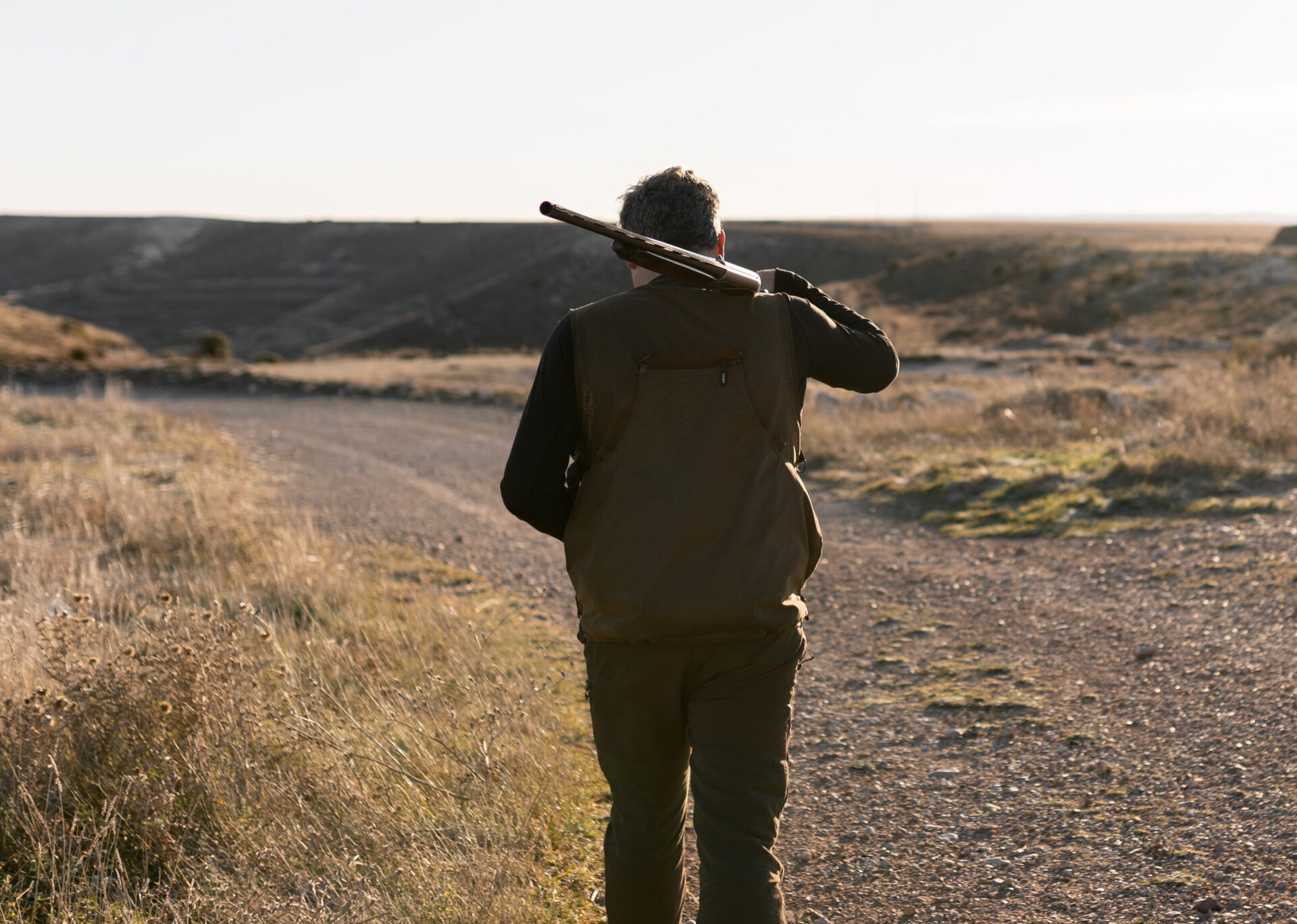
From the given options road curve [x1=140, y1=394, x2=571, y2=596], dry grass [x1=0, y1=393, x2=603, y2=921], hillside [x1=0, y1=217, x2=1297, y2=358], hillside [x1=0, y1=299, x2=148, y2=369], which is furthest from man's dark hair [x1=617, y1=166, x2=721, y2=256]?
hillside [x1=0, y1=299, x2=148, y2=369]

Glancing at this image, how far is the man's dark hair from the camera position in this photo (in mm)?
2299

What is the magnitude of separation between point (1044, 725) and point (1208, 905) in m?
1.62

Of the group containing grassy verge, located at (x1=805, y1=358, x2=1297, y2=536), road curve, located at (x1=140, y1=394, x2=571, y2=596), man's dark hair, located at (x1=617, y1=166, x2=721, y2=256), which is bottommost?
road curve, located at (x1=140, y1=394, x2=571, y2=596)

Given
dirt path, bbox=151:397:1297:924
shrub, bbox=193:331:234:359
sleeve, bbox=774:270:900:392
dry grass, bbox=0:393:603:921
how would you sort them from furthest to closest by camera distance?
shrub, bbox=193:331:234:359, dirt path, bbox=151:397:1297:924, dry grass, bbox=0:393:603:921, sleeve, bbox=774:270:900:392

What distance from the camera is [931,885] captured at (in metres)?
3.43

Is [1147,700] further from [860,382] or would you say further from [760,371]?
[760,371]

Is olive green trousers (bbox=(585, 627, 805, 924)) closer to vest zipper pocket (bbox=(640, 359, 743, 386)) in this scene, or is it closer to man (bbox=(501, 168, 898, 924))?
man (bbox=(501, 168, 898, 924))

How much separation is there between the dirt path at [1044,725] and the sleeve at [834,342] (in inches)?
74.8

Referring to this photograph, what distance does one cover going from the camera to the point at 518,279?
77375mm

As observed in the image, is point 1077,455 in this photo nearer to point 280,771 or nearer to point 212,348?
point 280,771

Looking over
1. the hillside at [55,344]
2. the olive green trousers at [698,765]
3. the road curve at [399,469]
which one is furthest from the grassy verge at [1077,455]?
the hillside at [55,344]

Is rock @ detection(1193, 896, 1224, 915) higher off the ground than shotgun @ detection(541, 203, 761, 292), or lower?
lower

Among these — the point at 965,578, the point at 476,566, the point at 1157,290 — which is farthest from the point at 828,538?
the point at 1157,290

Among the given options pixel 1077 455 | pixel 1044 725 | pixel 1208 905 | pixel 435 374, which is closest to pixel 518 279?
pixel 435 374
